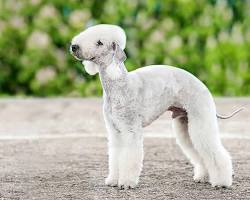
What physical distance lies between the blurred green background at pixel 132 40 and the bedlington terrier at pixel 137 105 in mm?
6998

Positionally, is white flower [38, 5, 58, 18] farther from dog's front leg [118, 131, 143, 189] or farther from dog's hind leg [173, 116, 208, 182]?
dog's front leg [118, 131, 143, 189]

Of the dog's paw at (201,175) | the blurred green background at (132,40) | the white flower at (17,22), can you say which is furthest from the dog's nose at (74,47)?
the white flower at (17,22)

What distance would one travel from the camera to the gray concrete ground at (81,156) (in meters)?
6.15

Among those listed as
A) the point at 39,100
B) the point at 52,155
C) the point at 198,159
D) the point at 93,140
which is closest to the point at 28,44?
the point at 39,100

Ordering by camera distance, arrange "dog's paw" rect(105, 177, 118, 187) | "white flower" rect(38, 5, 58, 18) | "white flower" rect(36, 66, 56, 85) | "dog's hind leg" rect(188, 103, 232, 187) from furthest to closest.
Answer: "white flower" rect(38, 5, 58, 18), "white flower" rect(36, 66, 56, 85), "dog's paw" rect(105, 177, 118, 187), "dog's hind leg" rect(188, 103, 232, 187)

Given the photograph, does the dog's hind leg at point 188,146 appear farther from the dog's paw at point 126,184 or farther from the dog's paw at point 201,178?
the dog's paw at point 126,184

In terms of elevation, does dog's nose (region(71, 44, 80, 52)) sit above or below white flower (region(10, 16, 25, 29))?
above

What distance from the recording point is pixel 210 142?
6.18 metres

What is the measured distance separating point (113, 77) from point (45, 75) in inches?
292

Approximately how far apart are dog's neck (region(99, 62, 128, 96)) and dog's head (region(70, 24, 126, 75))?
0.04 m

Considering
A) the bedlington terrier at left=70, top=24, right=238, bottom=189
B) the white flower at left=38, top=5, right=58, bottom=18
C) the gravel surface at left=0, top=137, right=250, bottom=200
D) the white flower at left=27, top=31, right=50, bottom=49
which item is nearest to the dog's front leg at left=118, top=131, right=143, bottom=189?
the bedlington terrier at left=70, top=24, right=238, bottom=189

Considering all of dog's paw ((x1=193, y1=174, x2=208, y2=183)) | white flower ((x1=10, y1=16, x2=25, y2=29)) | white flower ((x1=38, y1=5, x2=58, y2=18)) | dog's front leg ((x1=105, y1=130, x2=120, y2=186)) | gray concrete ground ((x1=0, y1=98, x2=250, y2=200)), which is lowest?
gray concrete ground ((x1=0, y1=98, x2=250, y2=200))

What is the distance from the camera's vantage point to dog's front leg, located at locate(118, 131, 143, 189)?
6031 mm

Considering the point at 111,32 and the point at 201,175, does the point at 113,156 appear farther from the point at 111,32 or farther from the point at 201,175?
the point at 111,32
